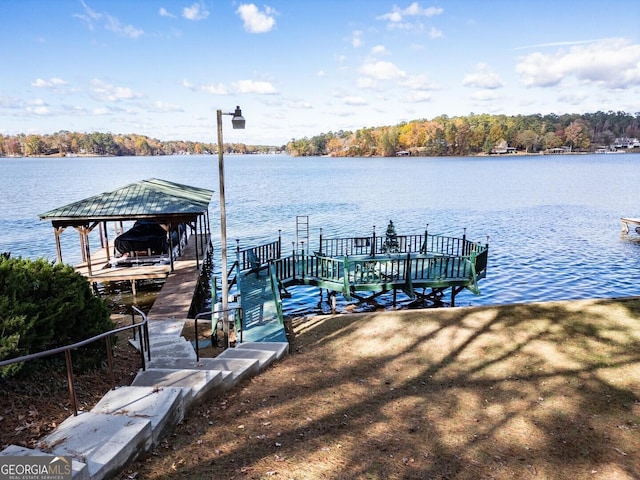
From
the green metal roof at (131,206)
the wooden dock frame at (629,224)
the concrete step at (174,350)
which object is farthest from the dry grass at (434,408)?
the wooden dock frame at (629,224)

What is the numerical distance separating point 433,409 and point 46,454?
516 cm

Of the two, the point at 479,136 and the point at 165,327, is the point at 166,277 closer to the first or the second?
the point at 165,327

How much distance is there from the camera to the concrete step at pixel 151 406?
4.95 meters

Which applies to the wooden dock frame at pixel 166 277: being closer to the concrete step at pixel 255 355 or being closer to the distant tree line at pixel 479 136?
the concrete step at pixel 255 355

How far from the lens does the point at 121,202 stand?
1812 cm

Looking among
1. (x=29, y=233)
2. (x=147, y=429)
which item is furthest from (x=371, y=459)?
(x=29, y=233)

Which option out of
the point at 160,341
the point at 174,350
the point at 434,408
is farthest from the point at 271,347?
the point at 434,408

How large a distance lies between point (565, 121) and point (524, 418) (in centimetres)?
22362

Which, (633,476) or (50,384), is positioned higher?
(50,384)

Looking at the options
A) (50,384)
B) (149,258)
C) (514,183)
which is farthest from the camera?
(514,183)

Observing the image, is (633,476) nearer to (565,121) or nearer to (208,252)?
(208,252)

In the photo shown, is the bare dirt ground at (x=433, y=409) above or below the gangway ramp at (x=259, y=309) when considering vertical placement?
above

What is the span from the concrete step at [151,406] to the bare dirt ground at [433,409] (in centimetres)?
20

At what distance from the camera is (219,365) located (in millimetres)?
7730
